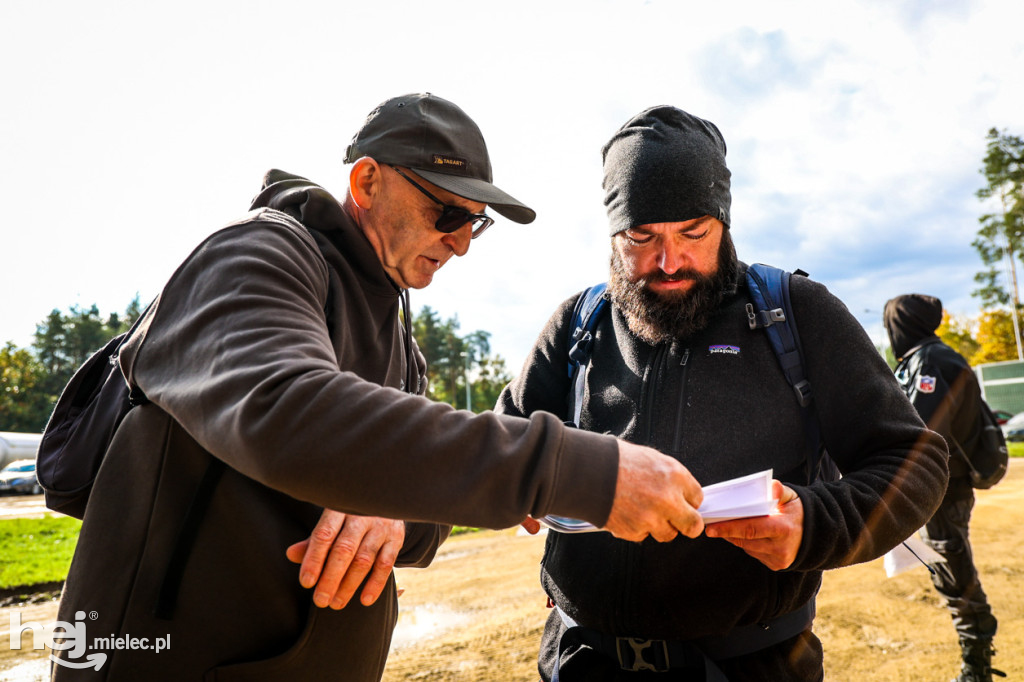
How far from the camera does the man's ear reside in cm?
203

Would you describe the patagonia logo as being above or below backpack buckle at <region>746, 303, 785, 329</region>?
above

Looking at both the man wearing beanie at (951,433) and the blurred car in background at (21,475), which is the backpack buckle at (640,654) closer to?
the blurred car in background at (21,475)

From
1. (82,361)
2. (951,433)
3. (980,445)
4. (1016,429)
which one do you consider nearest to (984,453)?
(980,445)

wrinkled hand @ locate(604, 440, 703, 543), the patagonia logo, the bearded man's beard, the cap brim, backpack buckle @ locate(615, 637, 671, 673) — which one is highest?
the patagonia logo

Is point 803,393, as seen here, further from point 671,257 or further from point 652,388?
point 671,257

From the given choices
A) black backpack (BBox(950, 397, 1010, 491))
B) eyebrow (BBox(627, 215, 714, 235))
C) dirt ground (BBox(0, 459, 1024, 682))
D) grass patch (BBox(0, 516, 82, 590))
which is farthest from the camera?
grass patch (BBox(0, 516, 82, 590))

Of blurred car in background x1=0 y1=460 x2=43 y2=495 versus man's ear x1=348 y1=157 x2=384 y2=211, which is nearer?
blurred car in background x1=0 y1=460 x2=43 y2=495

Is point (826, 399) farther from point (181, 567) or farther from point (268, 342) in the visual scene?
point (181, 567)

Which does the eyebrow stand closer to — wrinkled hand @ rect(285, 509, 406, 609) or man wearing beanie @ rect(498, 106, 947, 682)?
man wearing beanie @ rect(498, 106, 947, 682)

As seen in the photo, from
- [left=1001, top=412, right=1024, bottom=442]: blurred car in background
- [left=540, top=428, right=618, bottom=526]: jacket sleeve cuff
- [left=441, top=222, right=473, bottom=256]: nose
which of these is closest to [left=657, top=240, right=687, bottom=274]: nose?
[left=441, top=222, right=473, bottom=256]: nose

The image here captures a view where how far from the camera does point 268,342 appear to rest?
1203 millimetres

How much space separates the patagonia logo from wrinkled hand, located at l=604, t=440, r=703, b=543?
110 cm

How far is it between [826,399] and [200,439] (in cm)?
186

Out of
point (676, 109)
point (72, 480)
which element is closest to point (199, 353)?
point (72, 480)
